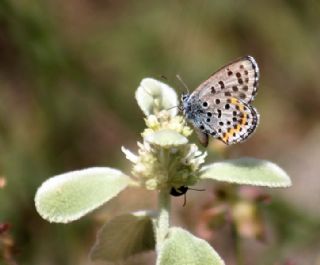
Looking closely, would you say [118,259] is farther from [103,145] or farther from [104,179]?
[103,145]

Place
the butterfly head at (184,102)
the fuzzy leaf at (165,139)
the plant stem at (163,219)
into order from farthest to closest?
1. the butterfly head at (184,102)
2. the plant stem at (163,219)
3. the fuzzy leaf at (165,139)

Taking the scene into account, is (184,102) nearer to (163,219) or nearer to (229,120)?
(229,120)

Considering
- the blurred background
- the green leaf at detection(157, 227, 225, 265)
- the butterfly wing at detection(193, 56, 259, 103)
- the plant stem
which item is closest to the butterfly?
the butterfly wing at detection(193, 56, 259, 103)

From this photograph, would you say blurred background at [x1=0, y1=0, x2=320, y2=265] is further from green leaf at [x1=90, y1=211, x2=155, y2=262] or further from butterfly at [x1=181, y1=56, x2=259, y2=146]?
butterfly at [x1=181, y1=56, x2=259, y2=146]

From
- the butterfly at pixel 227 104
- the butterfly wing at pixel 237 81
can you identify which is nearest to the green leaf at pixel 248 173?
the butterfly at pixel 227 104

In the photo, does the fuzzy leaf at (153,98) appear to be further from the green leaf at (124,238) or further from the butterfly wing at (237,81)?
the green leaf at (124,238)

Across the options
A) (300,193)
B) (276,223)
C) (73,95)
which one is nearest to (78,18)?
(73,95)
